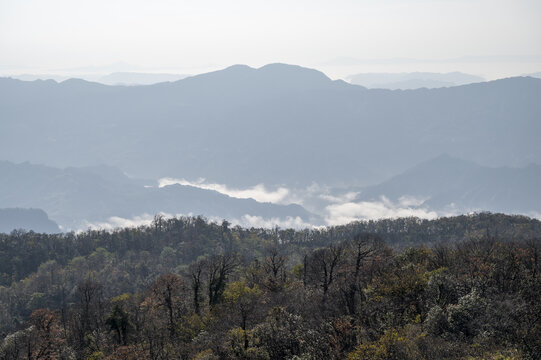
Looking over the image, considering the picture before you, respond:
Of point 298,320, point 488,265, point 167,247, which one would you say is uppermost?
point 488,265

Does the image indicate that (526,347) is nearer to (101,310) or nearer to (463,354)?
(463,354)

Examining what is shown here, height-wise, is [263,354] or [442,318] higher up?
[442,318]

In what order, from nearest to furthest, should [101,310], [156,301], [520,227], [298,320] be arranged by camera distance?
[298,320]
[156,301]
[101,310]
[520,227]

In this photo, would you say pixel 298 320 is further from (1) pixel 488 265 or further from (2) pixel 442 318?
(1) pixel 488 265

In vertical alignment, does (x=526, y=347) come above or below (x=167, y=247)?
above

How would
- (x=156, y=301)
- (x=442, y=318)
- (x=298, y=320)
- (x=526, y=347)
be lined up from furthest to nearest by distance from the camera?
(x=156, y=301)
(x=298, y=320)
(x=442, y=318)
(x=526, y=347)

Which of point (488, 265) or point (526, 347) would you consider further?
point (488, 265)

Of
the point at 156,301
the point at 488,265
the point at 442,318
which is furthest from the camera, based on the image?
the point at 156,301

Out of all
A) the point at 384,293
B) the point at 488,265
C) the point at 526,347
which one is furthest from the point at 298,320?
the point at 488,265

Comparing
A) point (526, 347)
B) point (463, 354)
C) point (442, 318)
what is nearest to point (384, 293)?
point (442, 318)
